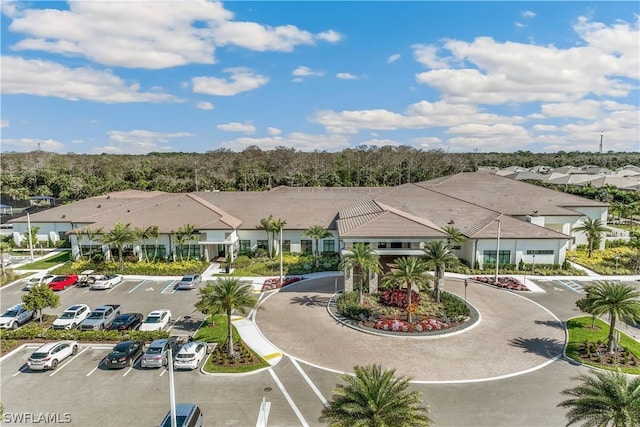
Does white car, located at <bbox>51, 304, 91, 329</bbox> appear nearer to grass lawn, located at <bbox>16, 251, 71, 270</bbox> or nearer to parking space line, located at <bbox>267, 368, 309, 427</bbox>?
parking space line, located at <bbox>267, 368, 309, 427</bbox>

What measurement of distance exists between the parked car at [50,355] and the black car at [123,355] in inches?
131

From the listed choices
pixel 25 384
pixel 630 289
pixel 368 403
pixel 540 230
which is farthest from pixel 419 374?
pixel 540 230

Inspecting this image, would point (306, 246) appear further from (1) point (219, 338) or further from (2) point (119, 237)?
(1) point (219, 338)

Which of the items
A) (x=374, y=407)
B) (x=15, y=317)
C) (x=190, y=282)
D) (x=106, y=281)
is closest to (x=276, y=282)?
(x=190, y=282)

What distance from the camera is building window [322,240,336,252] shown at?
173 feet

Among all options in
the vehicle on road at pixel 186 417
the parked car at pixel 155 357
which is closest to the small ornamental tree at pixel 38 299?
the parked car at pixel 155 357

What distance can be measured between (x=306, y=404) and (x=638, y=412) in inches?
571

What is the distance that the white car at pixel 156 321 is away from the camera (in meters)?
31.3

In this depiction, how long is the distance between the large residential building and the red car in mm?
6601

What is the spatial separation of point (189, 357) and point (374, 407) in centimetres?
1457

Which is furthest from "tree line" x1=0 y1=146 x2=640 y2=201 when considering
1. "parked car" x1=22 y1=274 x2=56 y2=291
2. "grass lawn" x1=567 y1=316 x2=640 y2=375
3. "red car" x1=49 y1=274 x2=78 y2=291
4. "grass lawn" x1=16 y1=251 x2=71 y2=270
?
"grass lawn" x1=567 y1=316 x2=640 y2=375

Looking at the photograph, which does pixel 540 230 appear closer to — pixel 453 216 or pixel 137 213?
pixel 453 216

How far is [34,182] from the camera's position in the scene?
376 ft

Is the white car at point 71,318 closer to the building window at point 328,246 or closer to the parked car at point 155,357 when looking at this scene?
the parked car at point 155,357
